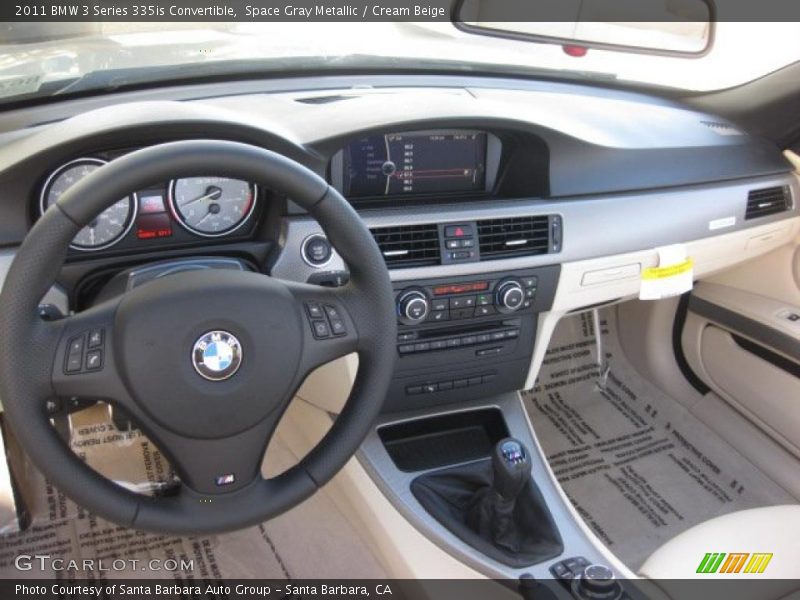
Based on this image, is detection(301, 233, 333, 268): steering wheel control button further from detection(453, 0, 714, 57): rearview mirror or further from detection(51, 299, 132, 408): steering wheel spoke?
detection(453, 0, 714, 57): rearview mirror

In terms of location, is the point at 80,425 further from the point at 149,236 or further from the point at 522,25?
the point at 522,25

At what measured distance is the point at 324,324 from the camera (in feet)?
4.24

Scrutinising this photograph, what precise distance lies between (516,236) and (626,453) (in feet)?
3.59

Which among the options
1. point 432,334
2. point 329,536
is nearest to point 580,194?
point 432,334

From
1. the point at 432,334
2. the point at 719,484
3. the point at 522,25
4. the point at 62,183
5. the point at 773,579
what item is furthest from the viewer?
the point at 719,484

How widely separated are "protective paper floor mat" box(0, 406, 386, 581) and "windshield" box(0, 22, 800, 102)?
2.60 feet

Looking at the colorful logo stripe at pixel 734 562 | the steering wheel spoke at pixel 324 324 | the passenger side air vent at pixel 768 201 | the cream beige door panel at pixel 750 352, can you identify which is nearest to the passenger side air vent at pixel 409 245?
the steering wheel spoke at pixel 324 324

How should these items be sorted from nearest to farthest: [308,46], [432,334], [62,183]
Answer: [62,183] → [432,334] → [308,46]

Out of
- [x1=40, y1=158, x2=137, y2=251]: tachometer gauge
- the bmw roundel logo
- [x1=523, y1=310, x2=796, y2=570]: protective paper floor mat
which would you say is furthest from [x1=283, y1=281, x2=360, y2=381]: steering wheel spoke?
[x1=523, y1=310, x2=796, y2=570]: protective paper floor mat

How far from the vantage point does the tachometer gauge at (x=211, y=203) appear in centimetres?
152

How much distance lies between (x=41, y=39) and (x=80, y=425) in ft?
3.22

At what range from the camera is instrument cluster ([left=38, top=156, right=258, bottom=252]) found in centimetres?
145

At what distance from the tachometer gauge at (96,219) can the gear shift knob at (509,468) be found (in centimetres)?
89

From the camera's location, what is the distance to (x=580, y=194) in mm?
1913
